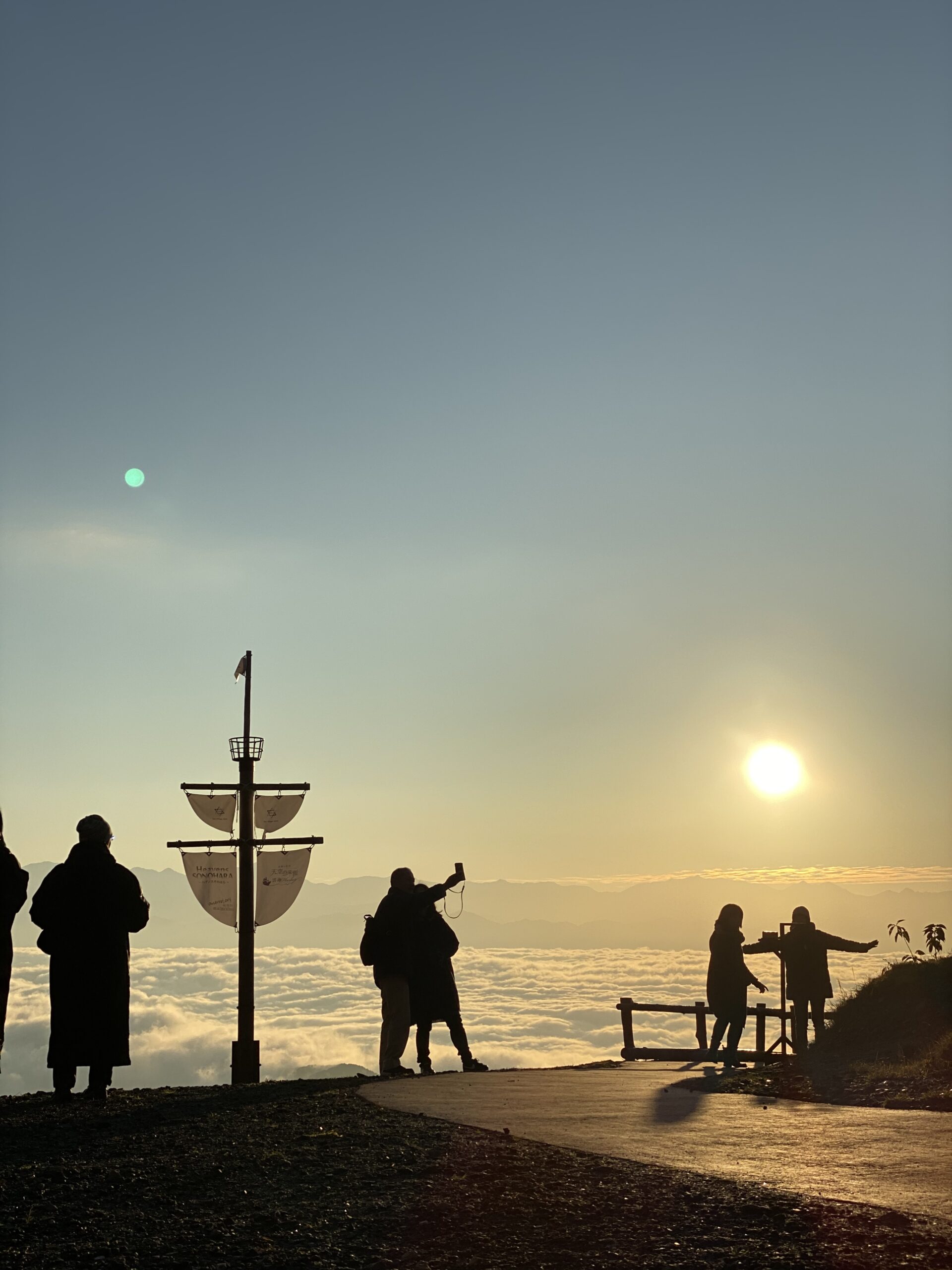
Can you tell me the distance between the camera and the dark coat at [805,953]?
56.0ft

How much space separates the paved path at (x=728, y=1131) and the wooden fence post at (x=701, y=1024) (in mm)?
7163

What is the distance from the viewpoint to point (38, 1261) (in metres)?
5.21

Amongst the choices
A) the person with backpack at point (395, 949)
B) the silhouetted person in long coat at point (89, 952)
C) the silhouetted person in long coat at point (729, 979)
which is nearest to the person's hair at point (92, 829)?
the silhouetted person in long coat at point (89, 952)

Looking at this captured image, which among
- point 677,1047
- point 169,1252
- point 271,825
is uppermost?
point 271,825

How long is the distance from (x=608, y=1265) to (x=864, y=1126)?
3968 mm

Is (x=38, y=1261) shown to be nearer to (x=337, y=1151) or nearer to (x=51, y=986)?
(x=337, y=1151)

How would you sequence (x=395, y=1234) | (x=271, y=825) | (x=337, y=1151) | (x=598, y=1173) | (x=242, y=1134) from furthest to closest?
(x=271, y=825), (x=242, y=1134), (x=337, y=1151), (x=598, y=1173), (x=395, y=1234)

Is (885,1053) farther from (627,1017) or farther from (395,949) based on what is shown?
(395,949)

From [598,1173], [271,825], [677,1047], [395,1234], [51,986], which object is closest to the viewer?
[395,1234]

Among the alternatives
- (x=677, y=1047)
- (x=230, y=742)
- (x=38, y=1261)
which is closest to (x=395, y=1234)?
(x=38, y=1261)

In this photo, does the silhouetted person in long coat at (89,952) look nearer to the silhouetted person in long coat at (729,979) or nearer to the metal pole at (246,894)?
the silhouetted person in long coat at (729,979)

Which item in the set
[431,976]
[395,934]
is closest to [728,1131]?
[395,934]

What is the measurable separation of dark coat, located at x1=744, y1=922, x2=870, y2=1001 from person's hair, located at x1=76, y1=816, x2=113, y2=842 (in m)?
9.13

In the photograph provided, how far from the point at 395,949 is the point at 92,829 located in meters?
4.94
